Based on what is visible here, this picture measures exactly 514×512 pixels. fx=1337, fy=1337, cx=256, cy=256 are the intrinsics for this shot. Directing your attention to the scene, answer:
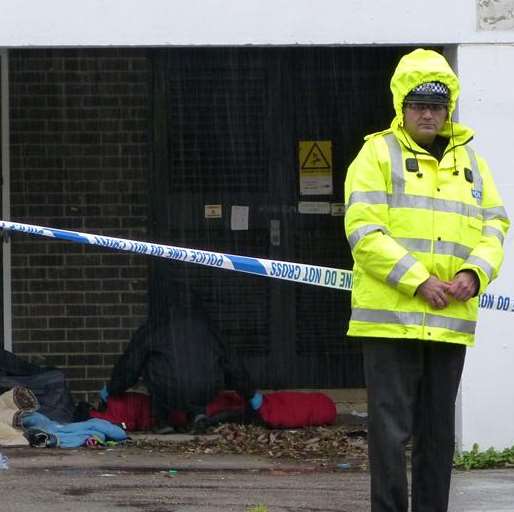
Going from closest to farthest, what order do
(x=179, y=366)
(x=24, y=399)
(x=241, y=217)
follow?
(x=24, y=399) → (x=179, y=366) → (x=241, y=217)

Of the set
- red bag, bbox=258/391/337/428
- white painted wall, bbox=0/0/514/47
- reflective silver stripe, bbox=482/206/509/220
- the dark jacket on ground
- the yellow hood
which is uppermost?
white painted wall, bbox=0/0/514/47

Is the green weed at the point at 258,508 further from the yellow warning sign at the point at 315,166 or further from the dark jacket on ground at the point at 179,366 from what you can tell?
the yellow warning sign at the point at 315,166

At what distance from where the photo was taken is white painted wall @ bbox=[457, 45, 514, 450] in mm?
7289

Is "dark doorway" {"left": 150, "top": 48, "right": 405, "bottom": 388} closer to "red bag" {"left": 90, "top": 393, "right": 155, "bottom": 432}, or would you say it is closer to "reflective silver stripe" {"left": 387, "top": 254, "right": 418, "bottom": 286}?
"red bag" {"left": 90, "top": 393, "right": 155, "bottom": 432}

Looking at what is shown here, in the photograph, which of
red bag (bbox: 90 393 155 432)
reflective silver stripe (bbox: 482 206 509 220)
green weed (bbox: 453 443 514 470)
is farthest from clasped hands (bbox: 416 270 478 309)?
red bag (bbox: 90 393 155 432)

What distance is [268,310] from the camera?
989cm

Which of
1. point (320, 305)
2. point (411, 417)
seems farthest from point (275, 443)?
point (411, 417)

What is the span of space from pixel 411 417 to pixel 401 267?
62 cm

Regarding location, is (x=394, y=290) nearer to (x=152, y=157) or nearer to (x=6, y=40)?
(x=6, y=40)

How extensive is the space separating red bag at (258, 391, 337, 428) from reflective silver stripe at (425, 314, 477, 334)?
387 cm

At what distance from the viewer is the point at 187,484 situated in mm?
6926

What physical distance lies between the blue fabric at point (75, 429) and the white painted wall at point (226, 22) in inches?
96.2

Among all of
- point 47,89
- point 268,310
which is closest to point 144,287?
point 268,310

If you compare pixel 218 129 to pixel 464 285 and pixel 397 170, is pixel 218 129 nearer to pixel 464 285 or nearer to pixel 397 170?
pixel 397 170
